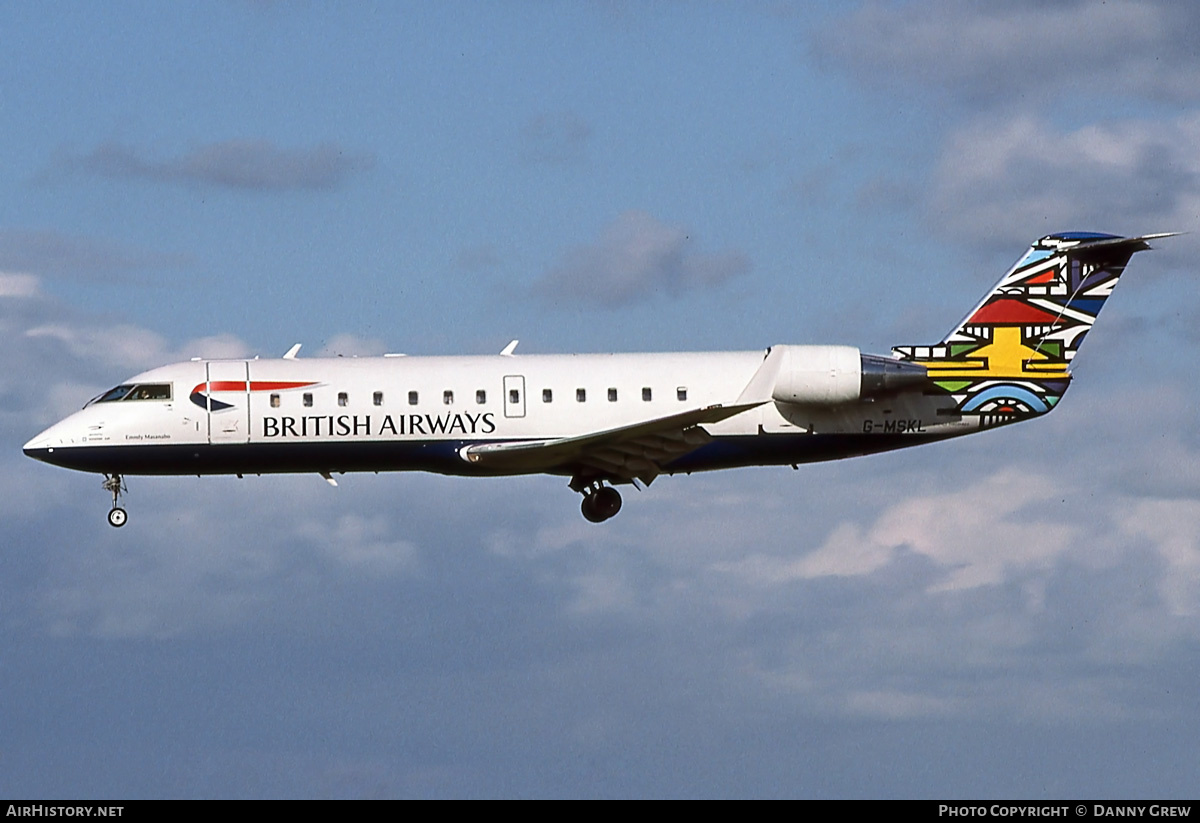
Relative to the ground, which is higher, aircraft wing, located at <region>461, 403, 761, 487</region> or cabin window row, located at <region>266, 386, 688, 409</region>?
cabin window row, located at <region>266, 386, 688, 409</region>

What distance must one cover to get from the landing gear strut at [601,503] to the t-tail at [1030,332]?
6.89 metres

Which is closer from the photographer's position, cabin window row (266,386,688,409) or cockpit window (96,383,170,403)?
cabin window row (266,386,688,409)

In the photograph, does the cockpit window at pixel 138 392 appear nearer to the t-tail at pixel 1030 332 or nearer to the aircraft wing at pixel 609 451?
the aircraft wing at pixel 609 451

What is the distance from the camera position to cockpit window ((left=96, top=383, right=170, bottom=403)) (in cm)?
3903

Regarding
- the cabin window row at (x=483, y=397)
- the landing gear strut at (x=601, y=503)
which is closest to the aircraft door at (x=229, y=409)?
the cabin window row at (x=483, y=397)

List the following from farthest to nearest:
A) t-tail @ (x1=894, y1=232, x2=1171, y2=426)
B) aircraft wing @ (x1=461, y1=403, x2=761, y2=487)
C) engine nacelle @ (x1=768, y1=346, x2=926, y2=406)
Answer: t-tail @ (x1=894, y1=232, x2=1171, y2=426) < engine nacelle @ (x1=768, y1=346, x2=926, y2=406) < aircraft wing @ (x1=461, y1=403, x2=761, y2=487)

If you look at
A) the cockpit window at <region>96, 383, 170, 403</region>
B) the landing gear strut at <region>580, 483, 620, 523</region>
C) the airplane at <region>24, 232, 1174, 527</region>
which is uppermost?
the cockpit window at <region>96, 383, 170, 403</region>

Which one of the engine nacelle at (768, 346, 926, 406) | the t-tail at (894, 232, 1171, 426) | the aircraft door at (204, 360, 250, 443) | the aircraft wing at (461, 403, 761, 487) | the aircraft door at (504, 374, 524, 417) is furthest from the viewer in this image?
the t-tail at (894, 232, 1171, 426)

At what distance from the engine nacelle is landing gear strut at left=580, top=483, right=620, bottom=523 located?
418 centimetres

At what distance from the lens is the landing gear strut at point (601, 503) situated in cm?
3928

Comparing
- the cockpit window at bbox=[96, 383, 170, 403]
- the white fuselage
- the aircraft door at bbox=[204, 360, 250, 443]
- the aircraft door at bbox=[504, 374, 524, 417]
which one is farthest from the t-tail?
the cockpit window at bbox=[96, 383, 170, 403]

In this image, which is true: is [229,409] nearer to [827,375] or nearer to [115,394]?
[115,394]

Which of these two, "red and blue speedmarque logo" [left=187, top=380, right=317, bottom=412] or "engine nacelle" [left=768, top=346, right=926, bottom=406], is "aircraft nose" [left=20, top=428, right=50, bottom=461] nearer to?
"red and blue speedmarque logo" [left=187, top=380, right=317, bottom=412]

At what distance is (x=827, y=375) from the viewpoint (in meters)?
37.8
